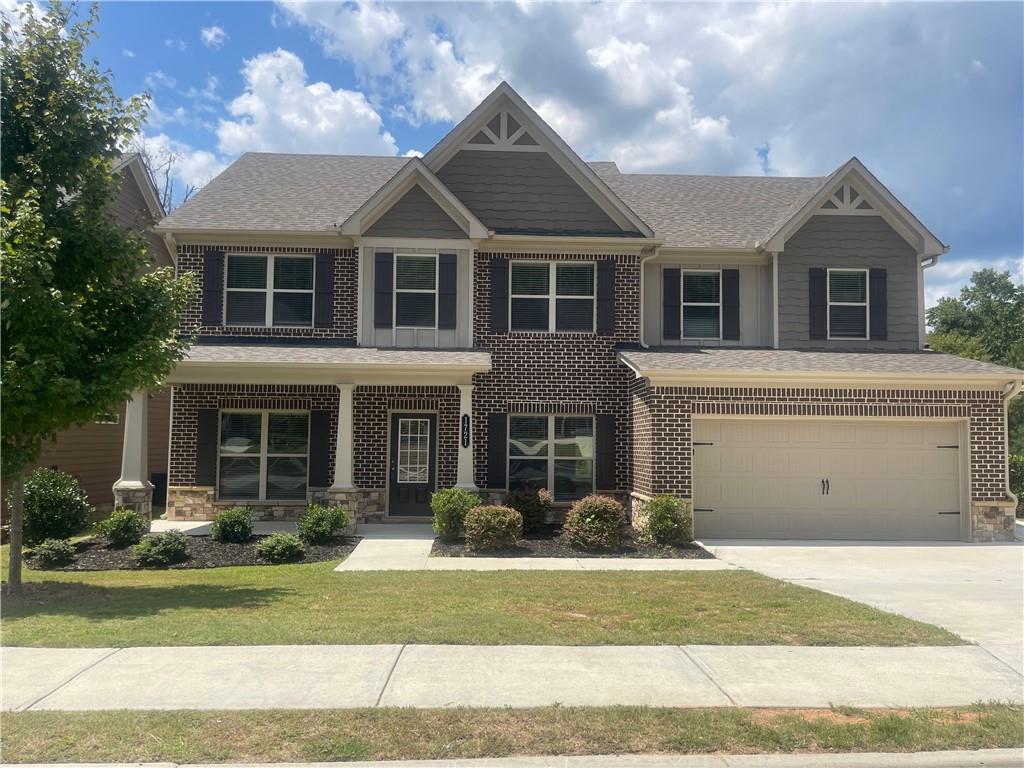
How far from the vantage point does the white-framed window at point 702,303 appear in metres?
17.5

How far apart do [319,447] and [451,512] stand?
4.05 metres

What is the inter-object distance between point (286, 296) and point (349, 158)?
5.47 metres

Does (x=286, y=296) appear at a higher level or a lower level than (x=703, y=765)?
higher

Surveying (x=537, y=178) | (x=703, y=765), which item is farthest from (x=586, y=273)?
(x=703, y=765)

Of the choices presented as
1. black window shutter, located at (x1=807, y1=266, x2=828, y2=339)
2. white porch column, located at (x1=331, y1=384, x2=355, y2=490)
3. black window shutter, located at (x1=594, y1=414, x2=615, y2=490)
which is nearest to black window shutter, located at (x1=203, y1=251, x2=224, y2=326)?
white porch column, located at (x1=331, y1=384, x2=355, y2=490)

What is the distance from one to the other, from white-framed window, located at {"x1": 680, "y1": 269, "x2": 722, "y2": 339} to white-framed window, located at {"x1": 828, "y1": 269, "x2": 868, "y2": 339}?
240 centimetres

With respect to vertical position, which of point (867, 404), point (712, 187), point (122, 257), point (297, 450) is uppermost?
point (712, 187)

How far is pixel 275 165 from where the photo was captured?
20.0 meters

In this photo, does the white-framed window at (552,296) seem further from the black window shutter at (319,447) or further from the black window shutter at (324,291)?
the black window shutter at (319,447)

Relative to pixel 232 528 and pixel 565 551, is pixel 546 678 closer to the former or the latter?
pixel 565 551

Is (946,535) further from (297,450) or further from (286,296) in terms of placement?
(286,296)

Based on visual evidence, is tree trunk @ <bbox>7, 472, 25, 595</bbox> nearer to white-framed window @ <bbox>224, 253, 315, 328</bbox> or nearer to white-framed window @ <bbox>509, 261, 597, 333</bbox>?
white-framed window @ <bbox>224, 253, 315, 328</bbox>

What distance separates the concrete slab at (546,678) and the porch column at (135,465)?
9841 millimetres

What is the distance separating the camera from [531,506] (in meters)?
14.9
